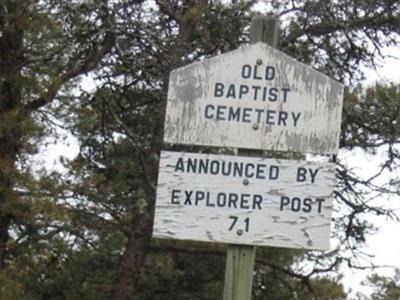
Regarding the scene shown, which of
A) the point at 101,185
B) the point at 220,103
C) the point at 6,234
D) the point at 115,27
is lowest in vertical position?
the point at 6,234

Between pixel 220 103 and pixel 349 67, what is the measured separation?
754cm

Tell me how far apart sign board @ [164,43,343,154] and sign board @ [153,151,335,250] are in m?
0.09

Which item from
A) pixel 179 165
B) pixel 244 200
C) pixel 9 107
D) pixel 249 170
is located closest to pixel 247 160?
pixel 249 170

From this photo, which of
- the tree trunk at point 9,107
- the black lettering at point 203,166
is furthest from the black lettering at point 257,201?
the tree trunk at point 9,107

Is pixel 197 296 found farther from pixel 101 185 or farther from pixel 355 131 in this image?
pixel 355 131

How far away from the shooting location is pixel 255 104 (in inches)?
132

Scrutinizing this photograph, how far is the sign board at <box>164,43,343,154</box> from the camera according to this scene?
3.36 meters

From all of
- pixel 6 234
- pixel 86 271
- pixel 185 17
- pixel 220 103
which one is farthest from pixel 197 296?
pixel 220 103

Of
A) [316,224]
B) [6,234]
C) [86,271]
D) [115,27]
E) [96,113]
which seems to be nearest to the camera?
[316,224]

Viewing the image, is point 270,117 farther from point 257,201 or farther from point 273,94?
point 257,201

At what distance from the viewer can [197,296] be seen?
1373 cm

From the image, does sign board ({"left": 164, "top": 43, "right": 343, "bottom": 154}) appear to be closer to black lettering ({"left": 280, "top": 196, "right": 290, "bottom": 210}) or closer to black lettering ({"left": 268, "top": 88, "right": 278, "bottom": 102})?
black lettering ({"left": 268, "top": 88, "right": 278, "bottom": 102})

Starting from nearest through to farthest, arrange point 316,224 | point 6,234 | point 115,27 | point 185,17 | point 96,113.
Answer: point 316,224 < point 115,27 < point 185,17 < point 96,113 < point 6,234

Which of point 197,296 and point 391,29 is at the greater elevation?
point 391,29
